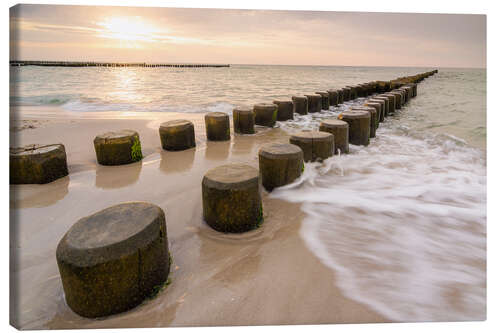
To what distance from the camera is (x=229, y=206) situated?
2.02m

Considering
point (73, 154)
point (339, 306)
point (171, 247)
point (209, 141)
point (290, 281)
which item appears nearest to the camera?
point (339, 306)

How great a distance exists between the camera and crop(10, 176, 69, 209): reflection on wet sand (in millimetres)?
2547

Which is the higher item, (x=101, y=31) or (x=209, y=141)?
(x=101, y=31)

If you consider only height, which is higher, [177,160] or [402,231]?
[177,160]

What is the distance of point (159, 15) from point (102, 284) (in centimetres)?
260

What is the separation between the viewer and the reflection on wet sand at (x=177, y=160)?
347 centimetres

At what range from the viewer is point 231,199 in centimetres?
200

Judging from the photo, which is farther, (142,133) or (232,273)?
(142,133)

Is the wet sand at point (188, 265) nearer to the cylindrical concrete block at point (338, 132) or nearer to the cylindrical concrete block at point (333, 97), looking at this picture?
the cylindrical concrete block at point (338, 132)

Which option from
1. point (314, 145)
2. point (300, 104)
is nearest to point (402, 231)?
point (314, 145)

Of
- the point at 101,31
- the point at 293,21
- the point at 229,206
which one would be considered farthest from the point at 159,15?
the point at 229,206

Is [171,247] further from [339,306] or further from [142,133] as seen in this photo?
[142,133]

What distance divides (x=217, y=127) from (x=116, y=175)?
6.34 feet

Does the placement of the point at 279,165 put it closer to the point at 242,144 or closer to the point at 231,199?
the point at 231,199
